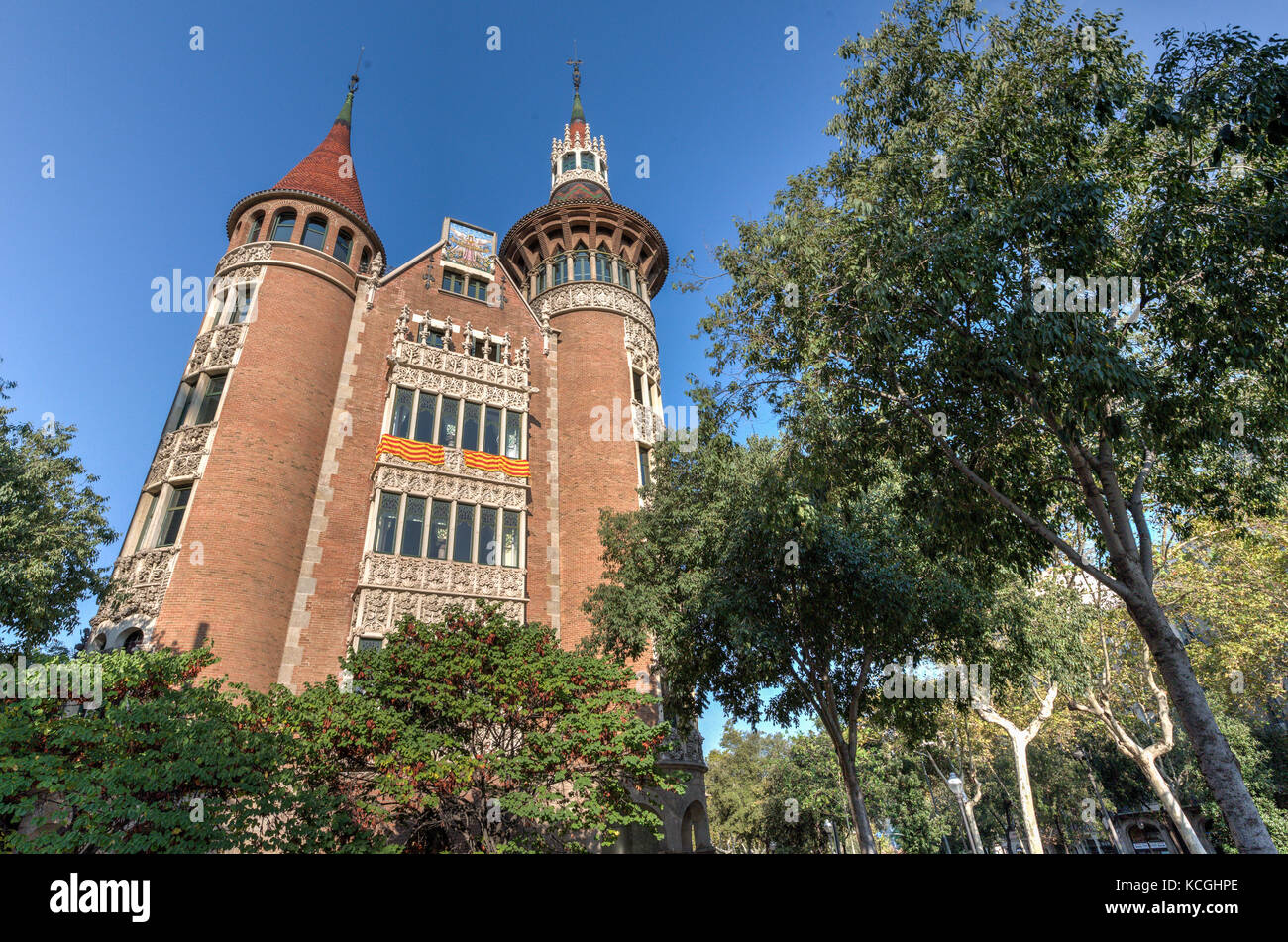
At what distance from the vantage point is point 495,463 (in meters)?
23.6

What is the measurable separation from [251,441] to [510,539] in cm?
841

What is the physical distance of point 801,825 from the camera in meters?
44.8

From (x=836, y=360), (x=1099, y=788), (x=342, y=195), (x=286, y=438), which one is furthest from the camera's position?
(x=1099, y=788)

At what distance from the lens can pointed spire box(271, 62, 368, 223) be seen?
25.0m

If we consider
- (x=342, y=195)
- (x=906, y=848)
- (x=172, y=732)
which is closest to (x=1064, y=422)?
(x=172, y=732)

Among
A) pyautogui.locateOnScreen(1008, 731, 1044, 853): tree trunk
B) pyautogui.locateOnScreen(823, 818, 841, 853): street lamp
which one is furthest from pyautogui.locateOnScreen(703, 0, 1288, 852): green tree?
pyautogui.locateOnScreen(823, 818, 841, 853): street lamp

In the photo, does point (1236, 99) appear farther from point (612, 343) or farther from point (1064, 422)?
point (612, 343)

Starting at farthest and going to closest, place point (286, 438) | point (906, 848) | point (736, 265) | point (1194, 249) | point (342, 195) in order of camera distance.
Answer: point (906, 848), point (342, 195), point (286, 438), point (736, 265), point (1194, 249)

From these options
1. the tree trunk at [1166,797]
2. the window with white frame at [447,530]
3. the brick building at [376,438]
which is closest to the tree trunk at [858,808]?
the brick building at [376,438]

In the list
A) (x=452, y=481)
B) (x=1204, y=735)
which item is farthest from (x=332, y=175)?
(x=1204, y=735)

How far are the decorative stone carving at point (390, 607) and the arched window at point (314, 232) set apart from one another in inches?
515

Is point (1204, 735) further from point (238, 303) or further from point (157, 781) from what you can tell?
point (238, 303)

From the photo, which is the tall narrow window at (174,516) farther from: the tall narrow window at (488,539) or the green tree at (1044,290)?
the green tree at (1044,290)

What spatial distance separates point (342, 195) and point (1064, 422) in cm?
2618
